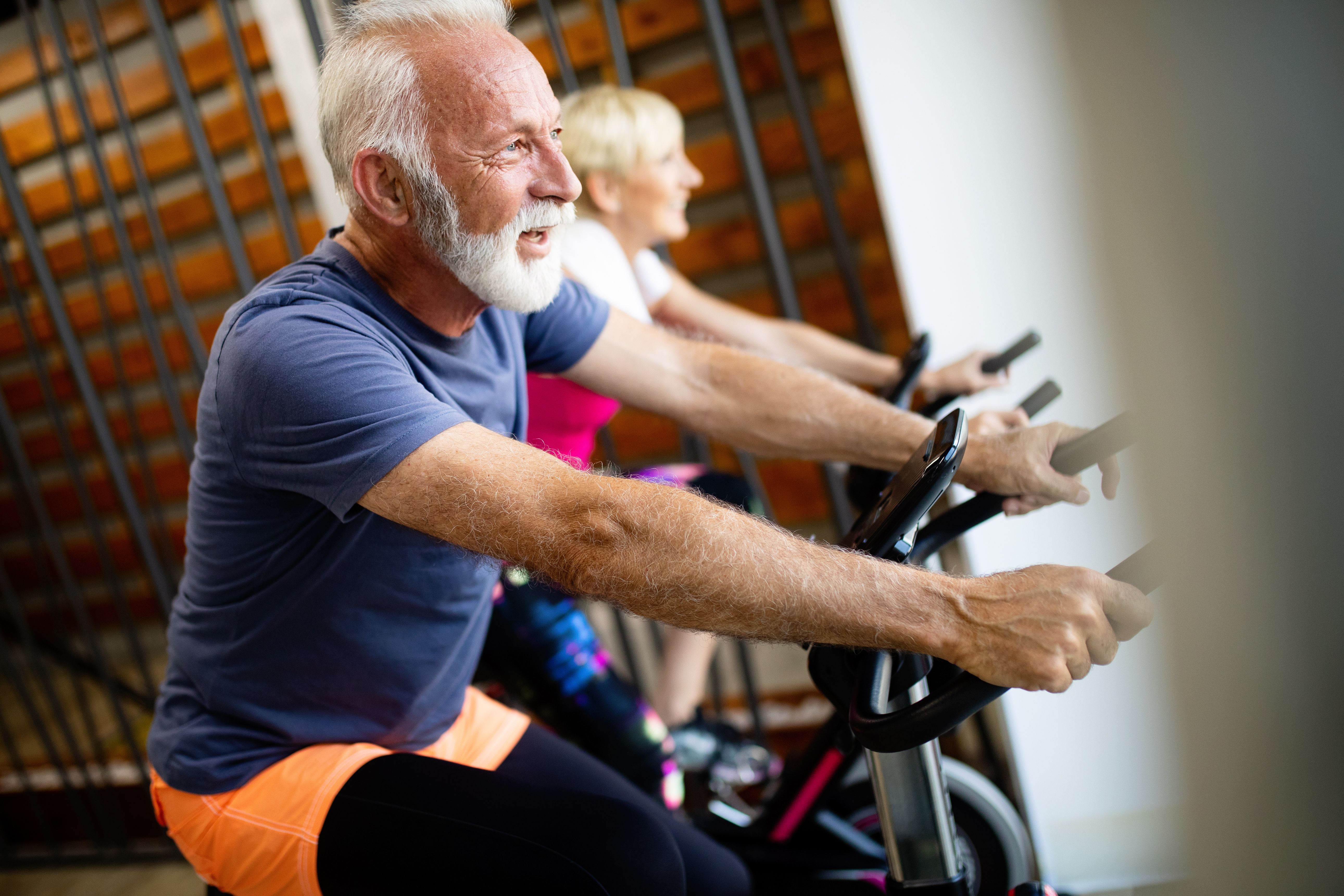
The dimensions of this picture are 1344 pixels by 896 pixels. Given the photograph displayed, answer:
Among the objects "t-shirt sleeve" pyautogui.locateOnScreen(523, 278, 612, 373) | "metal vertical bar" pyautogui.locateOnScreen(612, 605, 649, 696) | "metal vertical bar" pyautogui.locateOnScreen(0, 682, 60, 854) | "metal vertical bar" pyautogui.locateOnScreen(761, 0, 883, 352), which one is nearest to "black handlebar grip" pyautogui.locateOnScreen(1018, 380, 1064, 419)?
"t-shirt sleeve" pyautogui.locateOnScreen(523, 278, 612, 373)

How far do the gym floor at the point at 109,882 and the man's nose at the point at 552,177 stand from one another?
2301mm

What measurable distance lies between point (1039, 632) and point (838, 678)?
0.24m

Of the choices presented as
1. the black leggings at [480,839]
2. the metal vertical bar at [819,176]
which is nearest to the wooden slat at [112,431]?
the metal vertical bar at [819,176]

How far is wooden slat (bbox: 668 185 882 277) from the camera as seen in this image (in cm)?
301

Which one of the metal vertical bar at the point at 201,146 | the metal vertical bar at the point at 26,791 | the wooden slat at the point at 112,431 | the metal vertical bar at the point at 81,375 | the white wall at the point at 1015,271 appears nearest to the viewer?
the white wall at the point at 1015,271

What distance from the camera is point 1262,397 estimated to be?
0.42 meters

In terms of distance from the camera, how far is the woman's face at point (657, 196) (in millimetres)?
1880

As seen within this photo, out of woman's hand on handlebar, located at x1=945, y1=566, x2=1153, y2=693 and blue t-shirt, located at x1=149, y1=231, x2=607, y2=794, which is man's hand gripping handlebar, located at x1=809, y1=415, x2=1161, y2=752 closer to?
woman's hand on handlebar, located at x1=945, y1=566, x2=1153, y2=693

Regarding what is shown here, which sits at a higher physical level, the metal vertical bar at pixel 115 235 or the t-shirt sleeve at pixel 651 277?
the metal vertical bar at pixel 115 235

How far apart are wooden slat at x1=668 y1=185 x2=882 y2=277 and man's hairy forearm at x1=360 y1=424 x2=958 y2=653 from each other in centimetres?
220

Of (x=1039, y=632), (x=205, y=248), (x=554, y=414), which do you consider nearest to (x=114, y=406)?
(x=205, y=248)

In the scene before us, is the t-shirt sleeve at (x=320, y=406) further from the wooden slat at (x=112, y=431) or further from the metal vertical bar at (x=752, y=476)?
the wooden slat at (x=112, y=431)

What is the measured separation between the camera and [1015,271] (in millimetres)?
1745

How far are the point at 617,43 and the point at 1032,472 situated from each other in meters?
1.38
